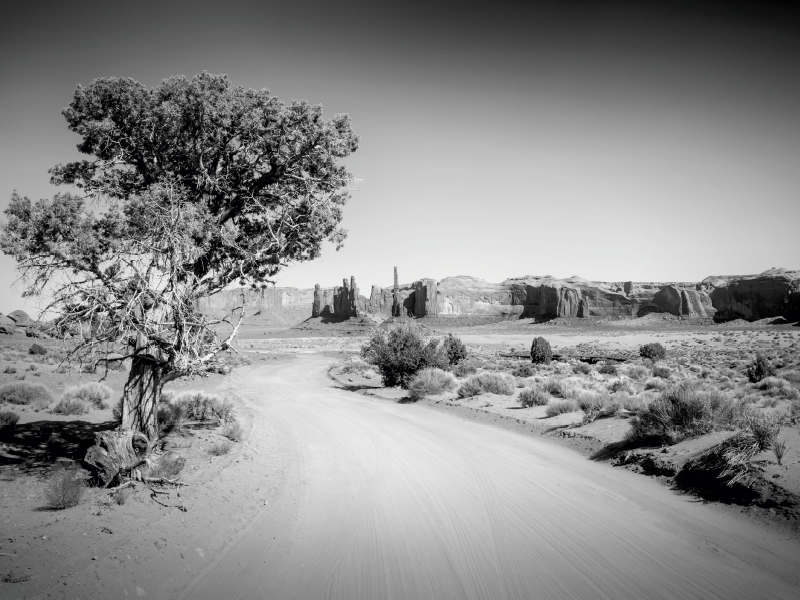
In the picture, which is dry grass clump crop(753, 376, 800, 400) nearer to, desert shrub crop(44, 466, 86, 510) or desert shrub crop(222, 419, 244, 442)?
desert shrub crop(222, 419, 244, 442)

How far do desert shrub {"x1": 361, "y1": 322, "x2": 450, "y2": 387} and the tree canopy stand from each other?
14553 millimetres

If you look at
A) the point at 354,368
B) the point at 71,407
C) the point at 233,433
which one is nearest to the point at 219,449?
the point at 233,433

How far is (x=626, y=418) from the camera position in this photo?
38.1 feet

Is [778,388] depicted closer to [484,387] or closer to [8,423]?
[484,387]

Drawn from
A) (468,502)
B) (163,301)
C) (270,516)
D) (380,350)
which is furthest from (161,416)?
(380,350)

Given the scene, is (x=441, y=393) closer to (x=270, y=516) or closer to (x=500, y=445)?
(x=500, y=445)

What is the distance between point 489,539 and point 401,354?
18014 mm

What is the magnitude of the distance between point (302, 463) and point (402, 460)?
2.29 metres

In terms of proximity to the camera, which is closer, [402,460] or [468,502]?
[468,502]

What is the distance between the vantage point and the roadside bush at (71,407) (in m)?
13.4

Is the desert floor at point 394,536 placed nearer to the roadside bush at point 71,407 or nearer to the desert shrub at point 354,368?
the roadside bush at point 71,407

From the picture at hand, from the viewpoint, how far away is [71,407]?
44.2 ft

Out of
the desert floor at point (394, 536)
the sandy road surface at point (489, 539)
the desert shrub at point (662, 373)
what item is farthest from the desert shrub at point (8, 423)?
the desert shrub at point (662, 373)

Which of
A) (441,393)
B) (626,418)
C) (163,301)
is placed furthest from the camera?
(441,393)
